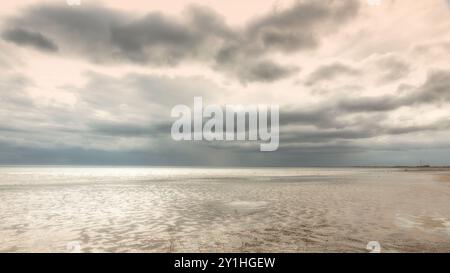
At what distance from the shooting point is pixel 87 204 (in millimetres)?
23875

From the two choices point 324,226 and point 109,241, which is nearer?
point 109,241

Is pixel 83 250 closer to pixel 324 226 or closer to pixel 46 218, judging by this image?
pixel 46 218

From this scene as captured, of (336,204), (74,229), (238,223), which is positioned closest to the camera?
(74,229)

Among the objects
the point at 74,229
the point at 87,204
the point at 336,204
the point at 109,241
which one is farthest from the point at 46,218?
the point at 336,204
